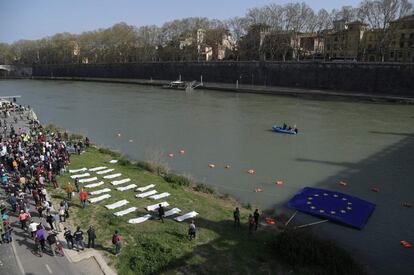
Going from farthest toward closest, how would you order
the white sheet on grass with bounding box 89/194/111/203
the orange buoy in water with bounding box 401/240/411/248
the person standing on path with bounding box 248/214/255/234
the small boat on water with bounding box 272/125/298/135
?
the small boat on water with bounding box 272/125/298/135 < the white sheet on grass with bounding box 89/194/111/203 < the orange buoy in water with bounding box 401/240/411/248 < the person standing on path with bounding box 248/214/255/234

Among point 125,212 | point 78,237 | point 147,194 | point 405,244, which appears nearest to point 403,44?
point 405,244

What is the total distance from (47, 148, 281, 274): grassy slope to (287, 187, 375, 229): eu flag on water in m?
3.05

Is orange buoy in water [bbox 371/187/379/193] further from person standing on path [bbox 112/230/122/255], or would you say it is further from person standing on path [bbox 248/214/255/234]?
person standing on path [bbox 112/230/122/255]

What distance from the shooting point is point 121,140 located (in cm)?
3219

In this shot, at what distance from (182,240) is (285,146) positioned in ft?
60.7

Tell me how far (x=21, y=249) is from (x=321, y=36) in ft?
230

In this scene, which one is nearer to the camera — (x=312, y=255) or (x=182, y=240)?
(x=312, y=255)

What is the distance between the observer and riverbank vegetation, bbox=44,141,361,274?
39.0 feet

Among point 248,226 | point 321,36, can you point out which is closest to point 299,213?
point 248,226

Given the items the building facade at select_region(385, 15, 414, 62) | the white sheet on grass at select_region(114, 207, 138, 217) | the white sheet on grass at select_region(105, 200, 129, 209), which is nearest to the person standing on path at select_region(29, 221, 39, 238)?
the white sheet on grass at select_region(114, 207, 138, 217)

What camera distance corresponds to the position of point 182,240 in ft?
43.9

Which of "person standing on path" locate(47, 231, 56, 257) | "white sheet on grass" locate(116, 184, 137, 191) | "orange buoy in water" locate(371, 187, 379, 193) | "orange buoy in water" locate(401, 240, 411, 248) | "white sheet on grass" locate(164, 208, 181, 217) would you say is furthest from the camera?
"orange buoy in water" locate(371, 187, 379, 193)

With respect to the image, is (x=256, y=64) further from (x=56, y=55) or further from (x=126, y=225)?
(x=56, y=55)

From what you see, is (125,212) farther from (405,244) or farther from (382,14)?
(382,14)
